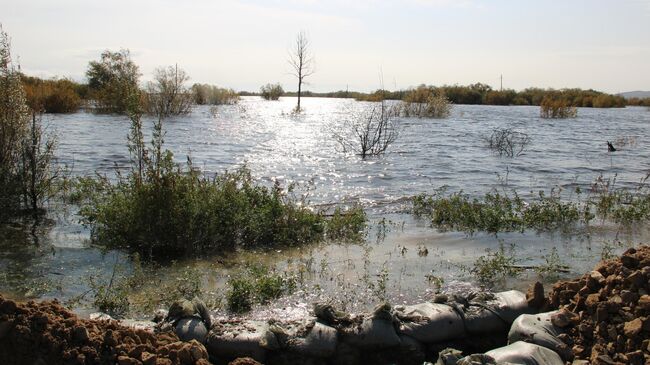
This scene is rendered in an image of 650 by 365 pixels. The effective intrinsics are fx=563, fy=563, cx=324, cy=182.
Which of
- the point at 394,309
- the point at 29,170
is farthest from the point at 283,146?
the point at 394,309

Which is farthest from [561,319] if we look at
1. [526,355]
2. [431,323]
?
[431,323]

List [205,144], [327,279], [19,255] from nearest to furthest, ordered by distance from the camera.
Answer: [327,279]
[19,255]
[205,144]

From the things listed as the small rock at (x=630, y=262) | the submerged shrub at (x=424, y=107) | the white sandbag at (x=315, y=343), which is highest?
the submerged shrub at (x=424, y=107)

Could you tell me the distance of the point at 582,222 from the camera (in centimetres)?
967

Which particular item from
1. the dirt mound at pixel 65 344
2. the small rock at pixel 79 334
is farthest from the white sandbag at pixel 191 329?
the small rock at pixel 79 334

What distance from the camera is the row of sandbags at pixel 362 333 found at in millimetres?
4648

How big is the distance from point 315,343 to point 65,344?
1895mm

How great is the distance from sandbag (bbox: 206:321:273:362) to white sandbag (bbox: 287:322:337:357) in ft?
0.75

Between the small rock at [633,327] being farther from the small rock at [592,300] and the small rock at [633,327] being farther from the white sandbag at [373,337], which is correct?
the white sandbag at [373,337]

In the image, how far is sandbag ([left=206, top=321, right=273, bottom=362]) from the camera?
4605 mm

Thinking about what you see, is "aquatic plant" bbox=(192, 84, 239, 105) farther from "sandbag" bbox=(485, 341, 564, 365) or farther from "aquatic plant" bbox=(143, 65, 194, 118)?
"sandbag" bbox=(485, 341, 564, 365)

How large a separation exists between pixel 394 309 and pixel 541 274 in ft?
9.13

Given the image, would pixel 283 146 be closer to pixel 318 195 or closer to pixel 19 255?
pixel 318 195

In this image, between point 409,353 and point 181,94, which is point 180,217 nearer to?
point 409,353
